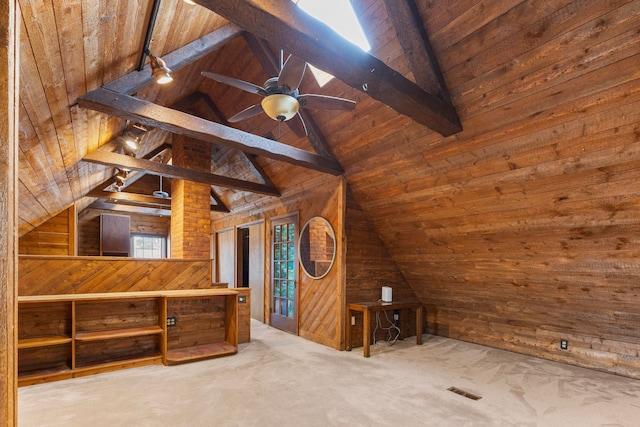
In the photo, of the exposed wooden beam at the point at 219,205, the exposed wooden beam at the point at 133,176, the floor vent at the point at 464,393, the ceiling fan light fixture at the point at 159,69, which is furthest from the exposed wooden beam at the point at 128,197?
the floor vent at the point at 464,393

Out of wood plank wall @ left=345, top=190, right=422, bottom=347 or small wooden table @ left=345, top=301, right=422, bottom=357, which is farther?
wood plank wall @ left=345, top=190, right=422, bottom=347

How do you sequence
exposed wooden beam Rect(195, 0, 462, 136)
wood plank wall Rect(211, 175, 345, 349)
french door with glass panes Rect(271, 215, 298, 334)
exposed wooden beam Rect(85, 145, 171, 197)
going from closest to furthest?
exposed wooden beam Rect(195, 0, 462, 136) < wood plank wall Rect(211, 175, 345, 349) < french door with glass panes Rect(271, 215, 298, 334) < exposed wooden beam Rect(85, 145, 171, 197)

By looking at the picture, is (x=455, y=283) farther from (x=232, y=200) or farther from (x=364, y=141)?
(x=232, y=200)

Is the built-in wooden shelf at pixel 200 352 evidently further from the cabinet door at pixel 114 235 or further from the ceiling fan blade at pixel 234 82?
the cabinet door at pixel 114 235

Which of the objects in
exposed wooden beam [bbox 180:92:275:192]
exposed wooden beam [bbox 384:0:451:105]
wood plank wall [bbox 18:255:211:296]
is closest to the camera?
exposed wooden beam [bbox 384:0:451:105]

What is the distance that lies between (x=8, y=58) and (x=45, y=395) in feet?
11.6

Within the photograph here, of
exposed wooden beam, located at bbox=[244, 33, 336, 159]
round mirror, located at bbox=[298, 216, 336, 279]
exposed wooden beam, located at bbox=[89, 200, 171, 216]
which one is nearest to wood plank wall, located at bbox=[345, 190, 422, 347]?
round mirror, located at bbox=[298, 216, 336, 279]

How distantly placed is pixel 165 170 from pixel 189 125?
1655mm

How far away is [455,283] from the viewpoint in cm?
479

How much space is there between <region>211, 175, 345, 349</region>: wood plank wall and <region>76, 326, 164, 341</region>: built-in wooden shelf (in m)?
2.16

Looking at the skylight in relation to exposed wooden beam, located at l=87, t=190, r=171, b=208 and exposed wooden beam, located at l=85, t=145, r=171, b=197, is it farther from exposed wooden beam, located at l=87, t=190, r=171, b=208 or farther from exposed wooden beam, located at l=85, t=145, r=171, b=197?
exposed wooden beam, located at l=87, t=190, r=171, b=208

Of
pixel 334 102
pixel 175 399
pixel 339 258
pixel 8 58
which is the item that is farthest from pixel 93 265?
pixel 8 58

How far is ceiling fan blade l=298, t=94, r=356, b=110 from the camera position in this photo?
280cm

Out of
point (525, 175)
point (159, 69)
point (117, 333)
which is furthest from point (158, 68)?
point (525, 175)
